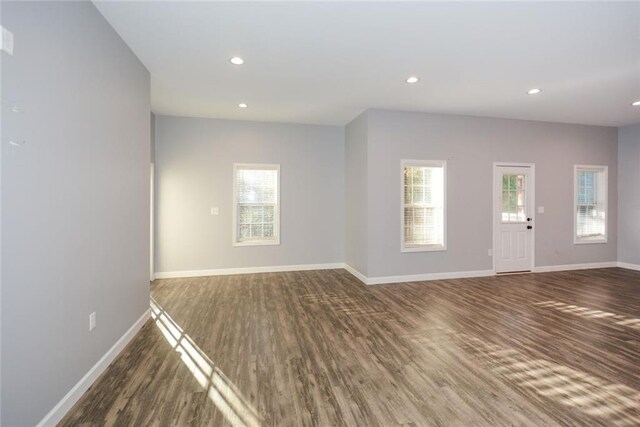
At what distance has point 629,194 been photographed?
595 centimetres

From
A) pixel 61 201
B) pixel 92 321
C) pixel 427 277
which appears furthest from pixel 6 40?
pixel 427 277

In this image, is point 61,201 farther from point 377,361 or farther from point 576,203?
point 576,203

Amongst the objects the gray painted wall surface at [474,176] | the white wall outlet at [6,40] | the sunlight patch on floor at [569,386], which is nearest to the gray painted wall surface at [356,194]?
the gray painted wall surface at [474,176]

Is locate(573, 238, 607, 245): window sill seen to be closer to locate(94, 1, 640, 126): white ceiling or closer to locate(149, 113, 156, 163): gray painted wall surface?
locate(94, 1, 640, 126): white ceiling

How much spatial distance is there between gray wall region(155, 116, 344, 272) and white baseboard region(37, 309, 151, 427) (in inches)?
98.2

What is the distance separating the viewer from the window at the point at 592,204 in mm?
6027

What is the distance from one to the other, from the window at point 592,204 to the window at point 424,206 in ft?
10.5

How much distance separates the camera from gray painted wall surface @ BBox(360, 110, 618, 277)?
Result: 16.3ft

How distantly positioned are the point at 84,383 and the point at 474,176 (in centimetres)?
584

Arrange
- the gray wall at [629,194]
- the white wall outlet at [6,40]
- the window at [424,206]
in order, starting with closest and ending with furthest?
the white wall outlet at [6,40] → the window at [424,206] → the gray wall at [629,194]

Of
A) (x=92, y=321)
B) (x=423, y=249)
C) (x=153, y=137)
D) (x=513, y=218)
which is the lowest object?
(x=92, y=321)

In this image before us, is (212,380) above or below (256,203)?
below

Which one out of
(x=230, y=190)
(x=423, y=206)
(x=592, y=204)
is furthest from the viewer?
(x=592, y=204)

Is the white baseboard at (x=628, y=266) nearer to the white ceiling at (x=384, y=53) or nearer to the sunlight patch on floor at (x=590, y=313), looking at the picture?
the white ceiling at (x=384, y=53)
